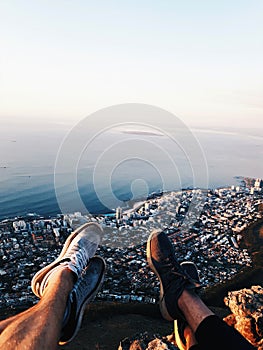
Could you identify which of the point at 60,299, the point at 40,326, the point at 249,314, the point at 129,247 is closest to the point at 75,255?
the point at 60,299

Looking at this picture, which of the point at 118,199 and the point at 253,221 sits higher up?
the point at 118,199

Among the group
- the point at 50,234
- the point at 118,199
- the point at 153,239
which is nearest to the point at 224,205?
the point at 50,234

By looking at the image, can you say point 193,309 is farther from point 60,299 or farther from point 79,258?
point 60,299

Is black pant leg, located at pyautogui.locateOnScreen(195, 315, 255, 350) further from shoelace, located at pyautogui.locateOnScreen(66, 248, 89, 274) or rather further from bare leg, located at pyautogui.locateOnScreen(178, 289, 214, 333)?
shoelace, located at pyautogui.locateOnScreen(66, 248, 89, 274)

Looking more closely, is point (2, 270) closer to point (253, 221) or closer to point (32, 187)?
point (32, 187)

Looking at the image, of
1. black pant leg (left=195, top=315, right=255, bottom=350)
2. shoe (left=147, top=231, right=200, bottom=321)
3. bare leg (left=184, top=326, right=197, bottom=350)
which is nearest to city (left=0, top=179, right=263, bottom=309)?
shoe (left=147, top=231, right=200, bottom=321)

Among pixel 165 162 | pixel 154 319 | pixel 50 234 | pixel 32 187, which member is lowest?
pixel 154 319
